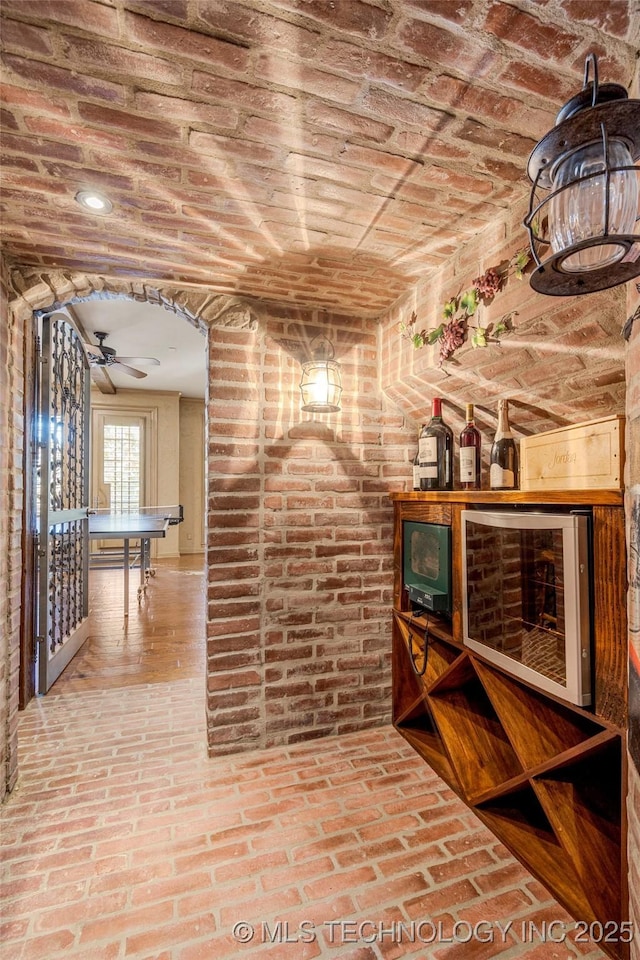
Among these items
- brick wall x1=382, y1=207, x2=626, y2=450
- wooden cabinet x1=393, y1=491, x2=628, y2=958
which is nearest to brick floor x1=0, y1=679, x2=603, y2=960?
wooden cabinet x1=393, y1=491, x2=628, y2=958

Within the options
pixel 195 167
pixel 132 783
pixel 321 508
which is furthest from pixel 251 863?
pixel 195 167

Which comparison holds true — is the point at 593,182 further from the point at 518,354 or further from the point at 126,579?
the point at 126,579

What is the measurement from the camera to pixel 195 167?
4.03 feet

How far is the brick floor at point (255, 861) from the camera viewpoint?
117cm

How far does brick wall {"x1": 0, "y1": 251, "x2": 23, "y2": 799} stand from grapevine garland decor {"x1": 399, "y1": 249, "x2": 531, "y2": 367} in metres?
1.66

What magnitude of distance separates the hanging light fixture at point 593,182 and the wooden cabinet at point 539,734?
646mm

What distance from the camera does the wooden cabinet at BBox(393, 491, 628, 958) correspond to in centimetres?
114

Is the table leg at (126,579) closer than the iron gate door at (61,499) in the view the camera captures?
No

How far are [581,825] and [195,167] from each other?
221 cm

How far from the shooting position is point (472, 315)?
5.17 ft

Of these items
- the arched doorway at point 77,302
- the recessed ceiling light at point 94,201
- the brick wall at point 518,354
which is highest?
the recessed ceiling light at point 94,201

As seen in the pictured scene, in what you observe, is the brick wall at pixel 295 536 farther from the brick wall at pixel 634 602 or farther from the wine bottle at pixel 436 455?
the brick wall at pixel 634 602

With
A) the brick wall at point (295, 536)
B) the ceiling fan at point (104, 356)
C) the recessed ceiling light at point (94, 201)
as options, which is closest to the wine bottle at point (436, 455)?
the brick wall at point (295, 536)

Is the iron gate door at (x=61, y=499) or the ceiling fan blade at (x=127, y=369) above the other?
the ceiling fan blade at (x=127, y=369)
